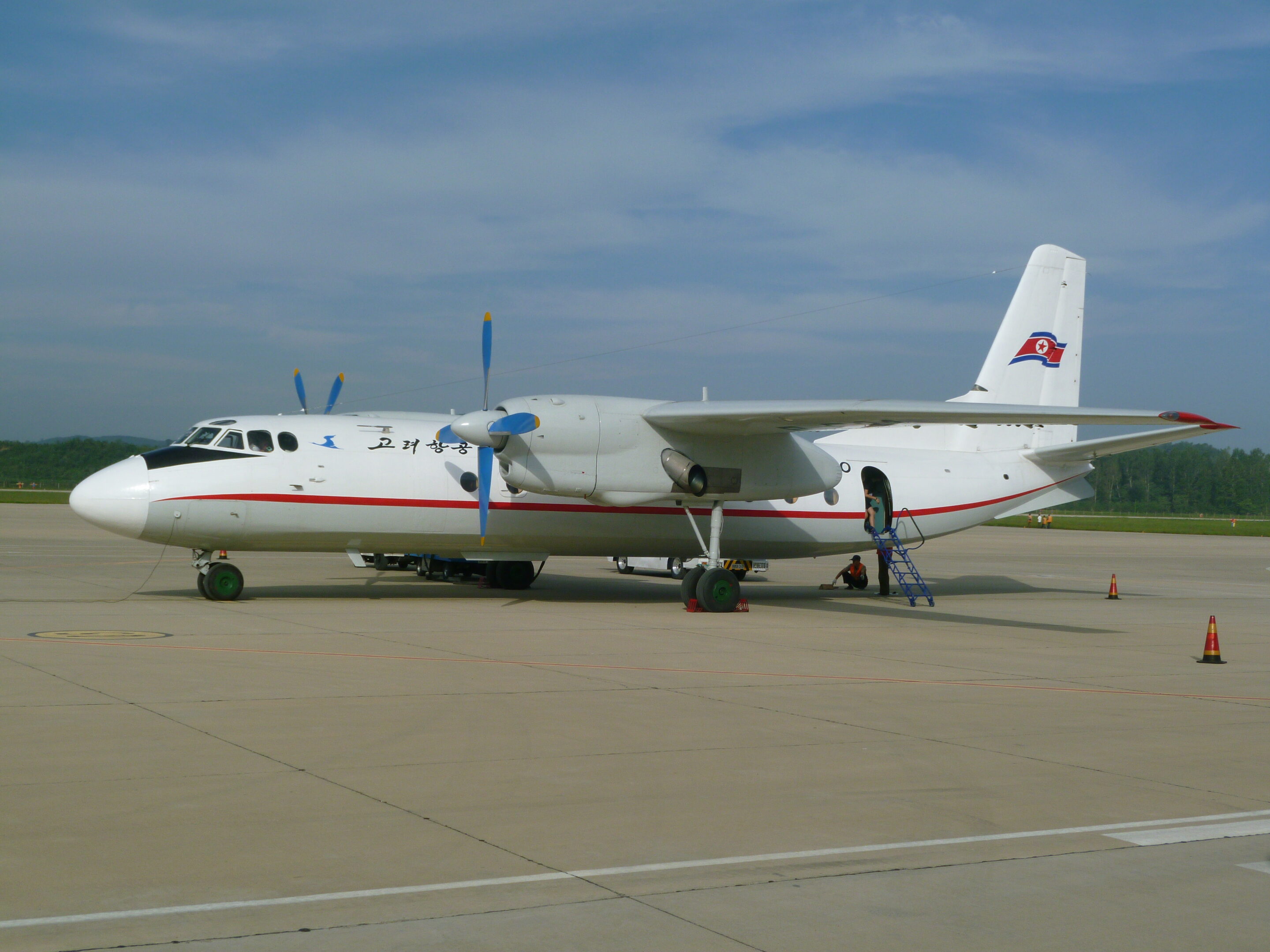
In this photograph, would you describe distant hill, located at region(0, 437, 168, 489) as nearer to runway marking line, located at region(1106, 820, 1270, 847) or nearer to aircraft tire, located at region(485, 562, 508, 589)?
aircraft tire, located at region(485, 562, 508, 589)

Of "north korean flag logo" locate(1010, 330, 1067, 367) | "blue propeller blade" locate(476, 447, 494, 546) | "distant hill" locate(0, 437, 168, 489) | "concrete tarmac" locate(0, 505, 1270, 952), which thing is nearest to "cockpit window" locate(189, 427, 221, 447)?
"concrete tarmac" locate(0, 505, 1270, 952)

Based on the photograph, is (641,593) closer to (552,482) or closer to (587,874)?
(552,482)

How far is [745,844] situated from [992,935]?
167 cm

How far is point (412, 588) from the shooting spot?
24.9m

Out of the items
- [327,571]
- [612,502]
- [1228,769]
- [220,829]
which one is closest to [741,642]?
[612,502]

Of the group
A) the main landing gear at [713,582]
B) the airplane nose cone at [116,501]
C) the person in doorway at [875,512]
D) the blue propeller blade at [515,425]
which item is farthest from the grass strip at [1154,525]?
the airplane nose cone at [116,501]

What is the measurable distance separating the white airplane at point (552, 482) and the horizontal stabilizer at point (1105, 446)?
0.23ft

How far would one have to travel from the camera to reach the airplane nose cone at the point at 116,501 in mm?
19094

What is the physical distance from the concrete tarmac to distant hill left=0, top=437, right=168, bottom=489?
120 meters

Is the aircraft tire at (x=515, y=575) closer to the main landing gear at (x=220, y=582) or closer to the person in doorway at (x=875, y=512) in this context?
the main landing gear at (x=220, y=582)

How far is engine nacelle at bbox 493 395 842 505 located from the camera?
1966cm

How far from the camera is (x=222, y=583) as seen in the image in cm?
2034

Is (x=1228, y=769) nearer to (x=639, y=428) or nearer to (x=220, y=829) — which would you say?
(x=220, y=829)

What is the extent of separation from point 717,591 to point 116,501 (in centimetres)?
1043
